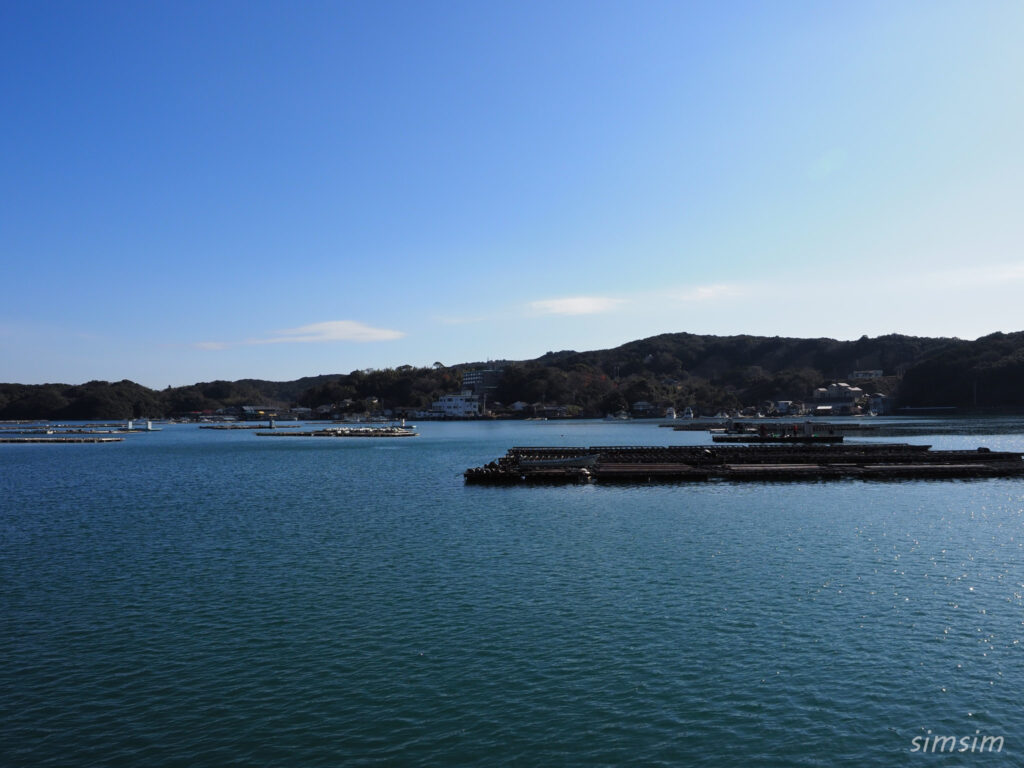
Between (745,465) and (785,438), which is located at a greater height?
(785,438)

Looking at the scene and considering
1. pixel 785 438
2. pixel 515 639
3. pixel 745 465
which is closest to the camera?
pixel 515 639

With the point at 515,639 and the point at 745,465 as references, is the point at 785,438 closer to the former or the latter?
the point at 745,465

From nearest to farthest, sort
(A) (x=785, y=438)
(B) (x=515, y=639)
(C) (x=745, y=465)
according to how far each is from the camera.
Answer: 1. (B) (x=515, y=639)
2. (C) (x=745, y=465)
3. (A) (x=785, y=438)

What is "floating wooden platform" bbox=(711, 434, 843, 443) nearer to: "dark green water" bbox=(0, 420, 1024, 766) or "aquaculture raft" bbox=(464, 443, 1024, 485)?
"aquaculture raft" bbox=(464, 443, 1024, 485)

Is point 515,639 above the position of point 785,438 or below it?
below

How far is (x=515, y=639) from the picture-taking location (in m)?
14.6

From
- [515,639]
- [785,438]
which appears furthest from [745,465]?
[515,639]

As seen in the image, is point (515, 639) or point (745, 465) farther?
point (745, 465)

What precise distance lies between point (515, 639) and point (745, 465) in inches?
1603

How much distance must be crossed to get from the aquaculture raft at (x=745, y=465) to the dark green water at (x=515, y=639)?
14174 mm

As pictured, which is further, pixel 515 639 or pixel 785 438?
pixel 785 438

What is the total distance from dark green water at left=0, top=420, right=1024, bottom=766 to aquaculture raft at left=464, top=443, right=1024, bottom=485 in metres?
14.2

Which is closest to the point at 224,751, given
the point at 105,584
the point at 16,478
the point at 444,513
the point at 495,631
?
the point at 495,631

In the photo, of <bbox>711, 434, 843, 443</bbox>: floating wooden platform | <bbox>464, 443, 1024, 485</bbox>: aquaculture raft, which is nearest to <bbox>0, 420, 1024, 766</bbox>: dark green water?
<bbox>464, 443, 1024, 485</bbox>: aquaculture raft
